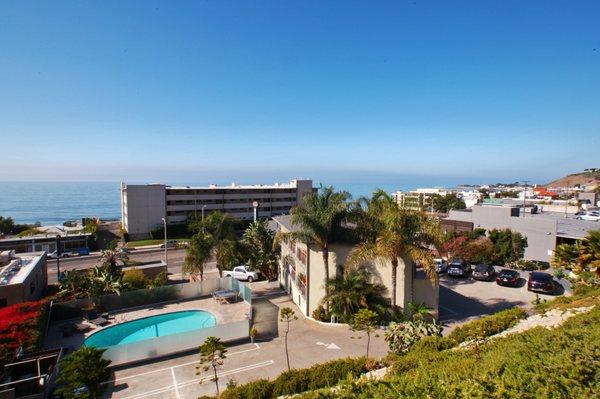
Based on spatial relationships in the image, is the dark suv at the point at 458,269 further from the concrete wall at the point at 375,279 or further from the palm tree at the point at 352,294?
the palm tree at the point at 352,294

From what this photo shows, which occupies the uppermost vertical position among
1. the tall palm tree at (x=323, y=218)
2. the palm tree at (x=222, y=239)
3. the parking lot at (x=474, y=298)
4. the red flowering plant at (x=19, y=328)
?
the tall palm tree at (x=323, y=218)

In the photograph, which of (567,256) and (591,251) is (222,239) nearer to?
(591,251)

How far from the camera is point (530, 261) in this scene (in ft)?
110

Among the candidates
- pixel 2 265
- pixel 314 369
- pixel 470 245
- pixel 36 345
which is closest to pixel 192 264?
pixel 36 345

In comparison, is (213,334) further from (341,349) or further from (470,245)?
(470,245)

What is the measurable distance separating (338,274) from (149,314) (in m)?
13.4

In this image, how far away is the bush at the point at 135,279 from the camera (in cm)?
2598

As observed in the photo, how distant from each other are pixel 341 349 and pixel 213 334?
670 centimetres

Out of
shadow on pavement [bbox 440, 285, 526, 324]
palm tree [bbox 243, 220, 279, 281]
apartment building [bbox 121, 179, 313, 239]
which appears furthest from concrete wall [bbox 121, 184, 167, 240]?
shadow on pavement [bbox 440, 285, 526, 324]

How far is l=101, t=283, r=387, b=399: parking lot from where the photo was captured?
14008 millimetres

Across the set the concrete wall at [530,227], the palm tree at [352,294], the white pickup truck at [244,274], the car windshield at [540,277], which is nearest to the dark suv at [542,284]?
the car windshield at [540,277]

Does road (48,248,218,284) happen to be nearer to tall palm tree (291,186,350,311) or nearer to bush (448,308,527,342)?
tall palm tree (291,186,350,311)

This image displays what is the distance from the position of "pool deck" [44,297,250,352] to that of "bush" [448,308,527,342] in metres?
13.0

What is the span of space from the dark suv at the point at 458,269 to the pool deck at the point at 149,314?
1893 centimetres
